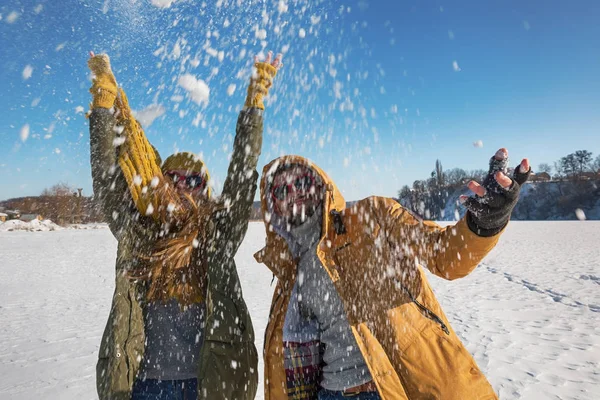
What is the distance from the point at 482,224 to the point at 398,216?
1.37 feet

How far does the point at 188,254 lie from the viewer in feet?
7.57

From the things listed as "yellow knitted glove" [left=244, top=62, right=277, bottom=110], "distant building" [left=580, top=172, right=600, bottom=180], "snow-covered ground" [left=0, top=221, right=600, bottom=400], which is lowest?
"snow-covered ground" [left=0, top=221, right=600, bottom=400]

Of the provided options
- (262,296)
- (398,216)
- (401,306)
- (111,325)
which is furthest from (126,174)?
(262,296)

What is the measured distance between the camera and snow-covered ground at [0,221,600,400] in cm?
458

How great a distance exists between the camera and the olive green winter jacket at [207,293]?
6.77ft

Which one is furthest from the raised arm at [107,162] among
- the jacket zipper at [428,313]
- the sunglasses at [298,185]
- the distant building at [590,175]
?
the distant building at [590,175]

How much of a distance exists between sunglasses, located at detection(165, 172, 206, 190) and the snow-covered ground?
114 inches

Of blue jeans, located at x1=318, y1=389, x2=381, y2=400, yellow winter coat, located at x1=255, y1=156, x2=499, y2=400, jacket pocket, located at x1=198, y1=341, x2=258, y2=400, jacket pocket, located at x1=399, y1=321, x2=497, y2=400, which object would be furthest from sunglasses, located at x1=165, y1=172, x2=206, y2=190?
jacket pocket, located at x1=399, y1=321, x2=497, y2=400

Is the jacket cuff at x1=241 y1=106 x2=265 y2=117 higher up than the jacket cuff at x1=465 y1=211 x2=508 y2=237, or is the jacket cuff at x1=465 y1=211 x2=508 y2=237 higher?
the jacket cuff at x1=241 y1=106 x2=265 y2=117

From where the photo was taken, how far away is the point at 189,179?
259 cm

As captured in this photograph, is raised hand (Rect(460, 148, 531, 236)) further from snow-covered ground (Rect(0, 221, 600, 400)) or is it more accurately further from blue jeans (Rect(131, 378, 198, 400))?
snow-covered ground (Rect(0, 221, 600, 400))

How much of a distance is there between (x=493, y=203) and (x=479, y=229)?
165 millimetres

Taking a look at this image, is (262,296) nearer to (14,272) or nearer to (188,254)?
(188,254)

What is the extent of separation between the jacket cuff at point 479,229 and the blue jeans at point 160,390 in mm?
1834
